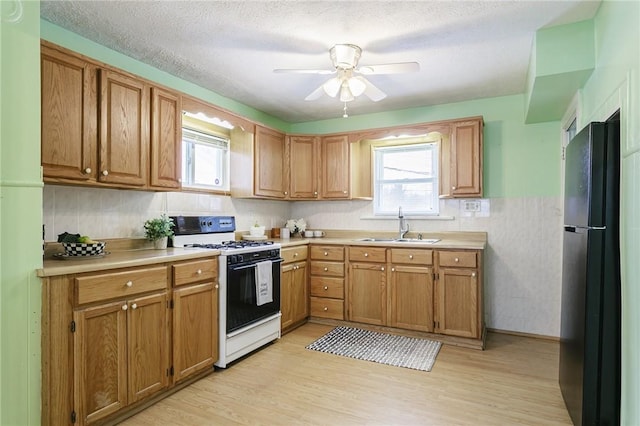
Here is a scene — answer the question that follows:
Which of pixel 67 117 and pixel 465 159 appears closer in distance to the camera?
pixel 67 117

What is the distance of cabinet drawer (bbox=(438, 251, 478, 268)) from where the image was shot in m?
3.33

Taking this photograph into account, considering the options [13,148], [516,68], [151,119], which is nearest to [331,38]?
[151,119]

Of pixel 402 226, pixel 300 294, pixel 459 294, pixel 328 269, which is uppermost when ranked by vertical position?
pixel 402 226

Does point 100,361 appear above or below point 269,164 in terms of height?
below

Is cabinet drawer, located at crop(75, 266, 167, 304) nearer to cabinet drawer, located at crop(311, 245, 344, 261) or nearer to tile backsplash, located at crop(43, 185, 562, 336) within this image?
tile backsplash, located at crop(43, 185, 562, 336)

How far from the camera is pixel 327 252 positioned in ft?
13.0

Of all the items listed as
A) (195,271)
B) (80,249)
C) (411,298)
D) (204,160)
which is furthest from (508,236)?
(80,249)

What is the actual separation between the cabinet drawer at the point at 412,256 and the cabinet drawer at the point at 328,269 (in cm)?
59

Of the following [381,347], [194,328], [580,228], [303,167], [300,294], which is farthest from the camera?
[303,167]

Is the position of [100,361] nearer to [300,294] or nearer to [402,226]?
[300,294]

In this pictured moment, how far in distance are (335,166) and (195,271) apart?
2293mm

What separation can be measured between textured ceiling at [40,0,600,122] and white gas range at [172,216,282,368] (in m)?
1.39

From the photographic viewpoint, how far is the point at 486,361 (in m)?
3.02

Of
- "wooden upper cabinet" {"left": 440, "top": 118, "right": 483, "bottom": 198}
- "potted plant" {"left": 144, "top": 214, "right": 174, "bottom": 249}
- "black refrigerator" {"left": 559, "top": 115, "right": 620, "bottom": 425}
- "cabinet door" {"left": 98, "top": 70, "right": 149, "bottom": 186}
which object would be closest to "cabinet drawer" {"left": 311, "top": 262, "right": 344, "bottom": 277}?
"wooden upper cabinet" {"left": 440, "top": 118, "right": 483, "bottom": 198}
